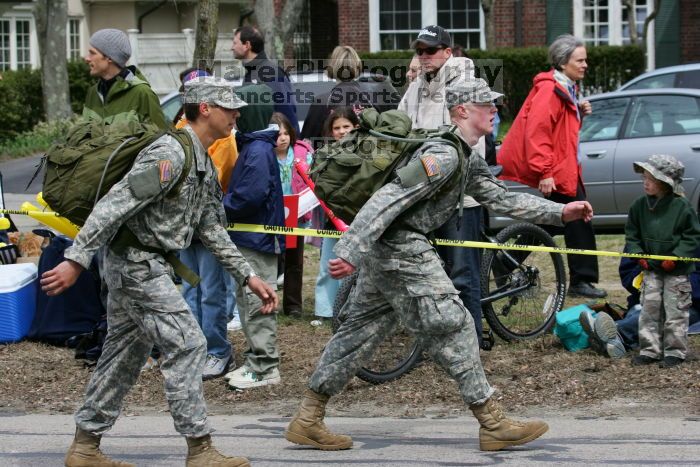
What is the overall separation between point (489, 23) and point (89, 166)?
71.5 feet

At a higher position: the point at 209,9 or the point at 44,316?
the point at 209,9

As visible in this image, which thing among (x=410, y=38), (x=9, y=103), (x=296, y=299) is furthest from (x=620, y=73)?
(x=296, y=299)

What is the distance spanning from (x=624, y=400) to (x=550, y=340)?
137 cm

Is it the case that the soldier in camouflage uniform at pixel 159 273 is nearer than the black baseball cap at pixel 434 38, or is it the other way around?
the soldier in camouflage uniform at pixel 159 273

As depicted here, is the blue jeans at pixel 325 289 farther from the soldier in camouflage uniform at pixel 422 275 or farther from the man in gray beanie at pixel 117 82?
the soldier in camouflage uniform at pixel 422 275

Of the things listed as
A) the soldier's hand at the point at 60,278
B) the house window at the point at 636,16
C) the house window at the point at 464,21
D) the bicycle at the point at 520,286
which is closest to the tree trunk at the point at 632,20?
the house window at the point at 636,16

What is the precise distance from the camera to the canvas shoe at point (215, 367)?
774 cm

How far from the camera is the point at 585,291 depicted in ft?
32.1

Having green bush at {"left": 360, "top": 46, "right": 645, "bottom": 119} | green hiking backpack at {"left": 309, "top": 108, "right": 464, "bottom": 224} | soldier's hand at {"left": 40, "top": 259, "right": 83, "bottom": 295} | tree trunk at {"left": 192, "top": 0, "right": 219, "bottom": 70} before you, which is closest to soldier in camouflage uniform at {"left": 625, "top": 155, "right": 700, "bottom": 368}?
green hiking backpack at {"left": 309, "top": 108, "right": 464, "bottom": 224}

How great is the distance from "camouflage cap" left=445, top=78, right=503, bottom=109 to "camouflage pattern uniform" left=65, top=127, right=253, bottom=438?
126 cm

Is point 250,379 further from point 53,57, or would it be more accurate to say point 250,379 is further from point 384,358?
point 53,57

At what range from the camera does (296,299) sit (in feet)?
31.2

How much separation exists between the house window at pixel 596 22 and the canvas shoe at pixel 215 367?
2268 cm

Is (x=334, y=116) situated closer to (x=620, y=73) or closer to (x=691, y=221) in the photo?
(x=691, y=221)
